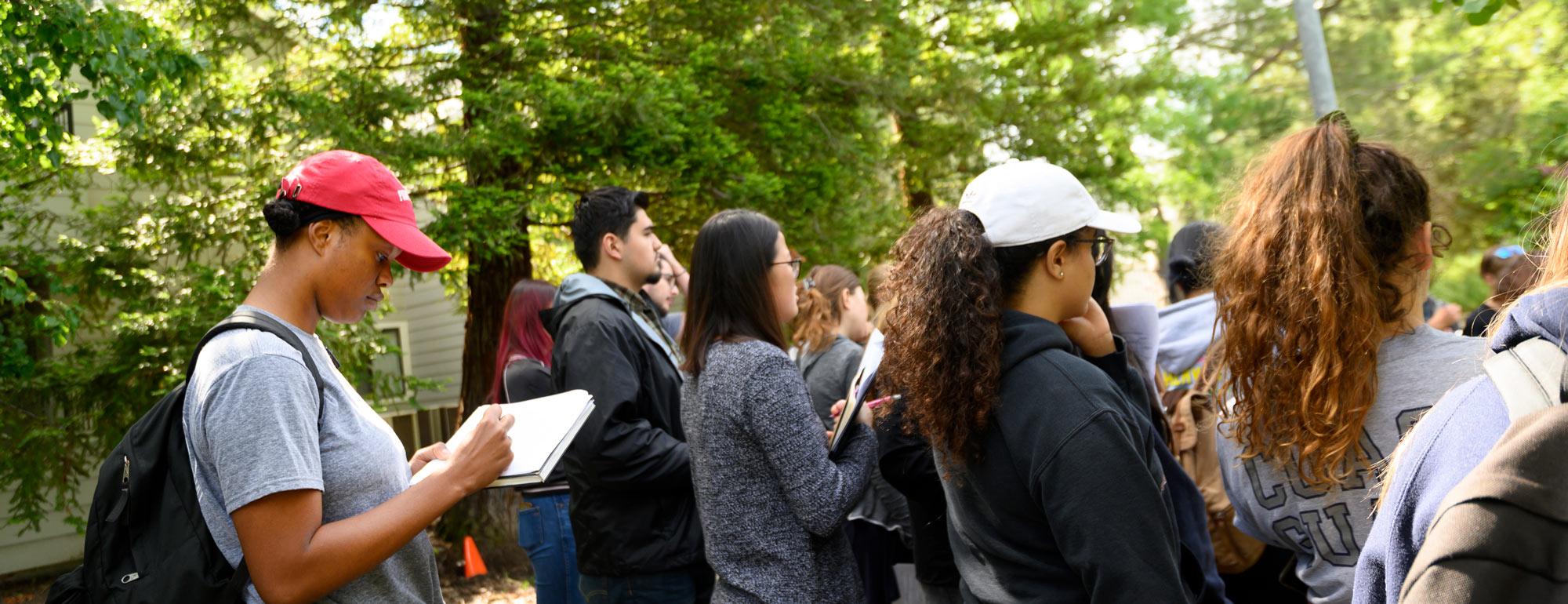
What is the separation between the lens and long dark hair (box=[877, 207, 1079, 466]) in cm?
233

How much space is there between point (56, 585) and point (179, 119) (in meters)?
6.79

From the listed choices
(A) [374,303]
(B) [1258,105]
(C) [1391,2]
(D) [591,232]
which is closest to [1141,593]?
(A) [374,303]

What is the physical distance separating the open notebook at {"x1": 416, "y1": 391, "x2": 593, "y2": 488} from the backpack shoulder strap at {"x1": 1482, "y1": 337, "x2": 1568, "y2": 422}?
6.35 feet

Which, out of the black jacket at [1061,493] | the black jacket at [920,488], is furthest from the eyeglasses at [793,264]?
the black jacket at [1061,493]

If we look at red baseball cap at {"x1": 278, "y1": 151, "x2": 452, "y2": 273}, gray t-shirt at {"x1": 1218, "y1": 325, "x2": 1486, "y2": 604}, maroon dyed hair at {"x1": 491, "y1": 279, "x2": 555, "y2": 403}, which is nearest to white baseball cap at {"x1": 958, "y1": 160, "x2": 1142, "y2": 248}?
gray t-shirt at {"x1": 1218, "y1": 325, "x2": 1486, "y2": 604}

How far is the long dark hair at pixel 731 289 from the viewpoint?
341 centimetres

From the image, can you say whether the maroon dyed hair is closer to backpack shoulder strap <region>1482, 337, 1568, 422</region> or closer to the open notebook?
the open notebook

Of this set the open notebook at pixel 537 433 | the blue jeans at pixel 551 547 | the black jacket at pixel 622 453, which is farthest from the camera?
the blue jeans at pixel 551 547

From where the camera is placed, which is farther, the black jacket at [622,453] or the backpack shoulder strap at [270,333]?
the black jacket at [622,453]

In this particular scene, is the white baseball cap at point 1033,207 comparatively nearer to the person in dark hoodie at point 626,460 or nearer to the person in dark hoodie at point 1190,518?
the person in dark hoodie at point 1190,518

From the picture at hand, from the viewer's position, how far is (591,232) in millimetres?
4395

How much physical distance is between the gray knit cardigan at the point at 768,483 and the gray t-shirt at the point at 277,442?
109 centimetres

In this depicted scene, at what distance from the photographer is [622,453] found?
12.1ft

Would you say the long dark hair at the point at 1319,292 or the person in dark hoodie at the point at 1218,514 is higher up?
the long dark hair at the point at 1319,292
